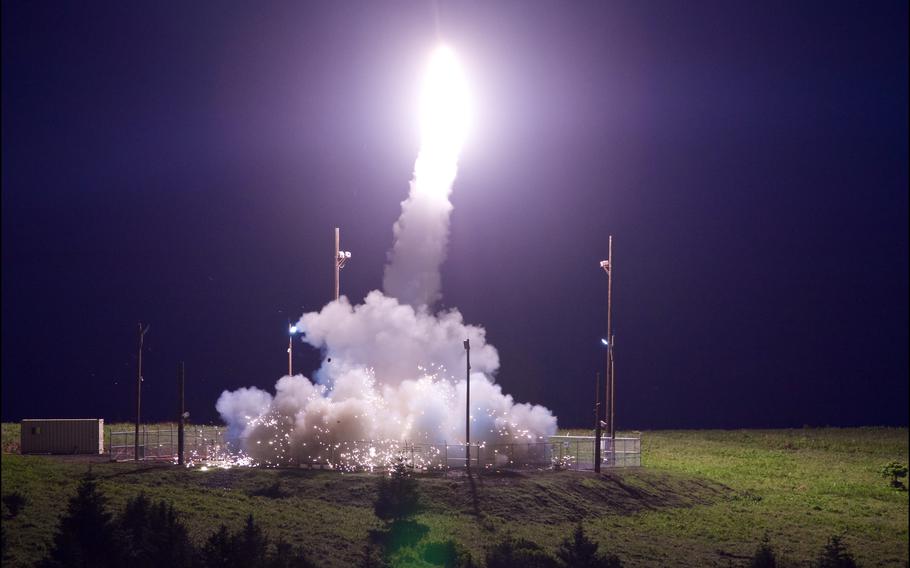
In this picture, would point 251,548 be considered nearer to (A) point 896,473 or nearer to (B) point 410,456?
(B) point 410,456

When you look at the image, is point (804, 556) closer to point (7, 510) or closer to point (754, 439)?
point (7, 510)

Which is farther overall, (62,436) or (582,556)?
(62,436)

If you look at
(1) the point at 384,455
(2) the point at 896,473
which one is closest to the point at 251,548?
(1) the point at 384,455

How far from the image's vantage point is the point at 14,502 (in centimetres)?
3372

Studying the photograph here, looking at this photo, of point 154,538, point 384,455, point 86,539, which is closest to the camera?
point 86,539

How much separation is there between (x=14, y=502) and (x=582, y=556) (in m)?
20.1

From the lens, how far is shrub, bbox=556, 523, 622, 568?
32.6 m

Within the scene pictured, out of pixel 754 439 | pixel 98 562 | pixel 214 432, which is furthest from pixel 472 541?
pixel 754 439

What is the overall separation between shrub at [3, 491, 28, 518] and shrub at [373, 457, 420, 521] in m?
13.4

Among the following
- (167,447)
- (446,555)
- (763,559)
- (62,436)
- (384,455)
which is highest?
(62,436)

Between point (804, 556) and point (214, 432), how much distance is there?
36.4 m

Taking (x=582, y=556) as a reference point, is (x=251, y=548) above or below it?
above

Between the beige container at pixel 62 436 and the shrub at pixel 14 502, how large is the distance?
16255 mm

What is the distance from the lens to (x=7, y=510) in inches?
1312
